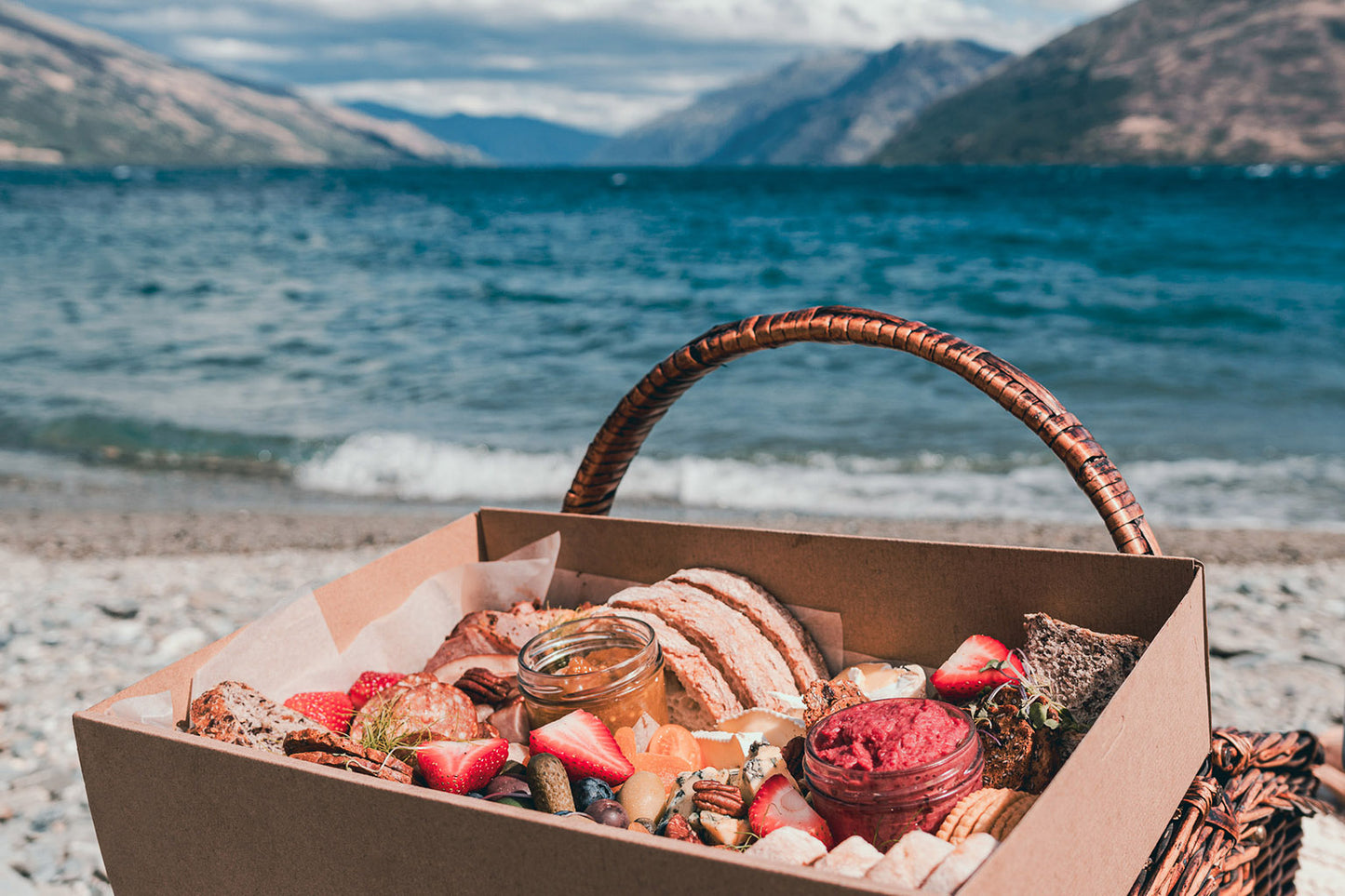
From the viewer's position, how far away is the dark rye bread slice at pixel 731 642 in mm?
1834

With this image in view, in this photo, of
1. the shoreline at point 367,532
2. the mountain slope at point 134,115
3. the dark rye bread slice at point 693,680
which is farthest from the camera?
the mountain slope at point 134,115

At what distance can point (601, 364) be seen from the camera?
12.7m

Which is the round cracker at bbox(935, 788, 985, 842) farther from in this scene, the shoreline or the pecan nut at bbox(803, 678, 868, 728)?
the shoreline

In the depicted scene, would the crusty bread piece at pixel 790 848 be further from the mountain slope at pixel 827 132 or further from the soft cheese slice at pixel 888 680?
the mountain slope at pixel 827 132

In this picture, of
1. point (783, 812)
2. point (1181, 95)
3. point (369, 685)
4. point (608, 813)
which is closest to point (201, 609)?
point (369, 685)

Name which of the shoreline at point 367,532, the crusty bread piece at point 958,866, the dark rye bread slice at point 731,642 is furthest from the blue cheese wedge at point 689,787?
the shoreline at point 367,532

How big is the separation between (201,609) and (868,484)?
527 cm

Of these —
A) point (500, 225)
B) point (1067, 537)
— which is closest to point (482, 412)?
point (1067, 537)

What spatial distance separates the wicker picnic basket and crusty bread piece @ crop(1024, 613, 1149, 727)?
0.18 meters

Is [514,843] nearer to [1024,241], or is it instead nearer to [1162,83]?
[1024,241]

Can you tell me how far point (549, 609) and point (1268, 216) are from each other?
30.7 metres

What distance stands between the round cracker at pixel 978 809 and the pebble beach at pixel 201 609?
58.4 inches

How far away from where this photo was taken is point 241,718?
1.52 meters

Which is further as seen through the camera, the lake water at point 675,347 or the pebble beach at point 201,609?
the lake water at point 675,347
